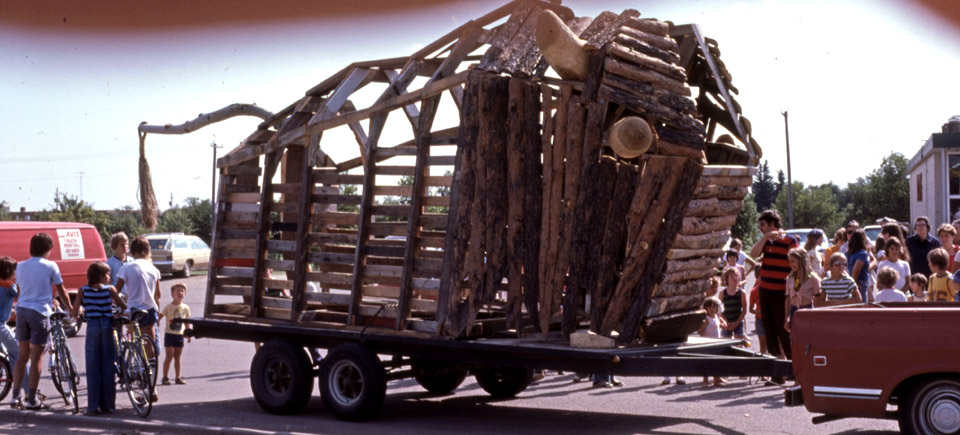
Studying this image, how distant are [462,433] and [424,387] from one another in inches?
116

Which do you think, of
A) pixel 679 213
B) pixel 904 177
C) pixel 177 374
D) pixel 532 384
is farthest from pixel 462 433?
pixel 904 177

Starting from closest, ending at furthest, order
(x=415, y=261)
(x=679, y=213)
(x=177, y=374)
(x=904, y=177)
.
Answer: (x=679, y=213), (x=415, y=261), (x=177, y=374), (x=904, y=177)

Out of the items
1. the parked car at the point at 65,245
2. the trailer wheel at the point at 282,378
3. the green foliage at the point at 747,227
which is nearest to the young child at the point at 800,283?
the trailer wheel at the point at 282,378

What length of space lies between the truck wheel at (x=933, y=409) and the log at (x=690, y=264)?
6.75 feet

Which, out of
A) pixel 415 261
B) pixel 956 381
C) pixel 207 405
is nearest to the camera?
pixel 956 381

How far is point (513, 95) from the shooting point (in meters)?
9.16

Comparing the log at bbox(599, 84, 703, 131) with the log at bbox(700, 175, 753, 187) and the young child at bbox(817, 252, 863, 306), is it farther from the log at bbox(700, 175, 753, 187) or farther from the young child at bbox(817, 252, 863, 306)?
the young child at bbox(817, 252, 863, 306)

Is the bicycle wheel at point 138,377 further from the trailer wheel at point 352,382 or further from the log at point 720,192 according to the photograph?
the log at point 720,192

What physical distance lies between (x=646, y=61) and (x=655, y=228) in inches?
53.2

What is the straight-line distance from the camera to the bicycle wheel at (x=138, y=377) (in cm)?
1014

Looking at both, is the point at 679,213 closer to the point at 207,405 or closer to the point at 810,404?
the point at 810,404

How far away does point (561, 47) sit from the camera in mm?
8633

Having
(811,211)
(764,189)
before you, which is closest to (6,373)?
(811,211)

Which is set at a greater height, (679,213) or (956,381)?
(679,213)
